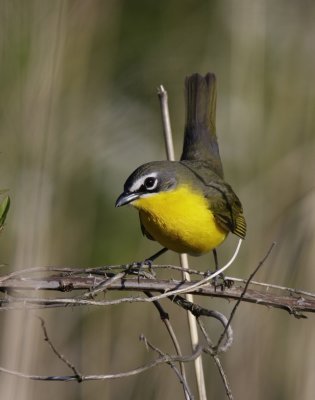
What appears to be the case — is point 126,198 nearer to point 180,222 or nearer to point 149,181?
point 149,181

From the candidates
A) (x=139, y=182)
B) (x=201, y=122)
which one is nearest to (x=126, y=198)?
(x=139, y=182)

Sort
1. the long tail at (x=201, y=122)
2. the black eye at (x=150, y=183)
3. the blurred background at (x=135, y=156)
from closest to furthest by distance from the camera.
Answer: the blurred background at (x=135, y=156)
the black eye at (x=150, y=183)
the long tail at (x=201, y=122)

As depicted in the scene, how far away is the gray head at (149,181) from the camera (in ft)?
10.4

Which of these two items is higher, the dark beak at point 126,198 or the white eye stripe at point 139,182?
the white eye stripe at point 139,182

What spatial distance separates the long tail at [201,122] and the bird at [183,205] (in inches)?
5.2

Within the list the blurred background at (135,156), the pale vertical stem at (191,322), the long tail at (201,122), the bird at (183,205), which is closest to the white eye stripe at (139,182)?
the bird at (183,205)

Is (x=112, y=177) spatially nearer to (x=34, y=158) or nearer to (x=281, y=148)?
(x=281, y=148)

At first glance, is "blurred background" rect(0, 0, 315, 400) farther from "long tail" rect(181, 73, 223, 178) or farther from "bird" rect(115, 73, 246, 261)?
"bird" rect(115, 73, 246, 261)

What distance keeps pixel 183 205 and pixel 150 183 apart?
221mm

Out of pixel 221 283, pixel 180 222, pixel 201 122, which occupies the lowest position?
pixel 221 283

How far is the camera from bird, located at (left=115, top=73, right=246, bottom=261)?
3.25 m

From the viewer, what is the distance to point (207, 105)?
13.5 feet

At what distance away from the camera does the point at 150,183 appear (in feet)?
10.7

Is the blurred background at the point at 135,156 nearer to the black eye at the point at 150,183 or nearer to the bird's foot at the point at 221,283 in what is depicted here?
the black eye at the point at 150,183
